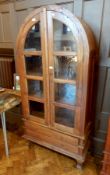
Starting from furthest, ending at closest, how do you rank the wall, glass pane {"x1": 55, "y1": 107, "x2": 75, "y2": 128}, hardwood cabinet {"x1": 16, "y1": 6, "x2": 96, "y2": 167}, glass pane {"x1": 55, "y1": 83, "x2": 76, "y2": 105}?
glass pane {"x1": 55, "y1": 107, "x2": 75, "y2": 128}, glass pane {"x1": 55, "y1": 83, "x2": 76, "y2": 105}, the wall, hardwood cabinet {"x1": 16, "y1": 6, "x2": 96, "y2": 167}

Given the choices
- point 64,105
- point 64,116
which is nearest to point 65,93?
point 64,105

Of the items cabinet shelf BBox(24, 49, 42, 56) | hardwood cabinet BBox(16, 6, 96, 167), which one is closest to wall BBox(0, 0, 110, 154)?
hardwood cabinet BBox(16, 6, 96, 167)

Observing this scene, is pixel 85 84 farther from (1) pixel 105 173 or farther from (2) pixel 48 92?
(1) pixel 105 173

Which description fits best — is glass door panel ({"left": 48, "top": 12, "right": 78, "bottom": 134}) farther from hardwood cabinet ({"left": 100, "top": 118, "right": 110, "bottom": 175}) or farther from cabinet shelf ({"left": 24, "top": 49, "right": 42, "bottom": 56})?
hardwood cabinet ({"left": 100, "top": 118, "right": 110, "bottom": 175})

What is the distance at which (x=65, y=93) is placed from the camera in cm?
169

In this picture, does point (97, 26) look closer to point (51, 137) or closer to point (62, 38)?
point (62, 38)

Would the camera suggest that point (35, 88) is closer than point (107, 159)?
No

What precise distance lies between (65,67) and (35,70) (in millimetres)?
366

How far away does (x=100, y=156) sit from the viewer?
1.91 m

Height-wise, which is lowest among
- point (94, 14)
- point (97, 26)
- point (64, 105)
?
point (64, 105)

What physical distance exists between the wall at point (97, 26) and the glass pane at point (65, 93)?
32 centimetres

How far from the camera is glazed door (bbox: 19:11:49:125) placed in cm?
Answer: 151

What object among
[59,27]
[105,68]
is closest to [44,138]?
[105,68]

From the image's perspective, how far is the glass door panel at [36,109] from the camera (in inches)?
72.7
